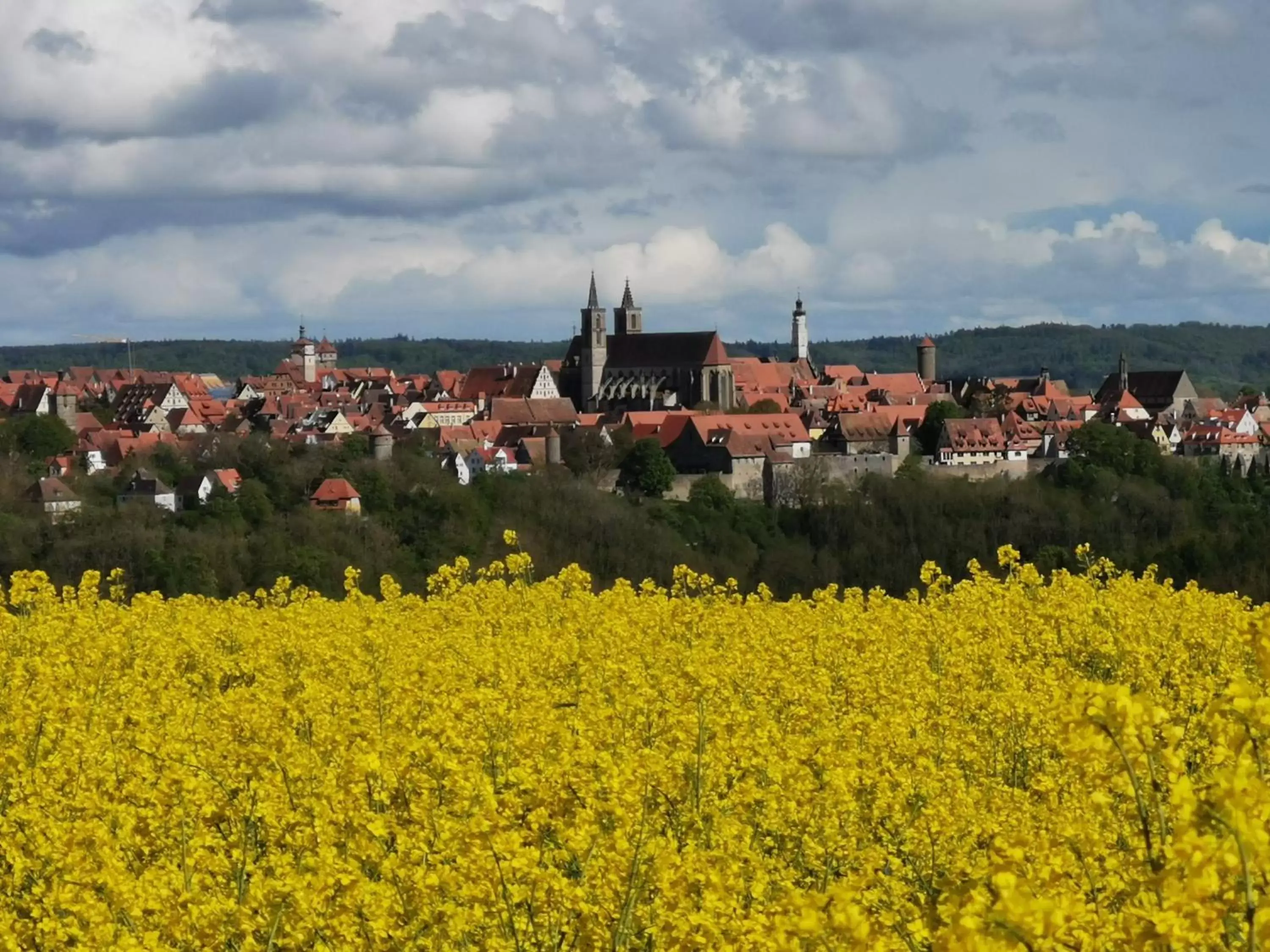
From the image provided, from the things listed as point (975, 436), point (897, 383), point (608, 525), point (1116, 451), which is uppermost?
point (897, 383)

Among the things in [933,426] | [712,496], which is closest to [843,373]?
[933,426]

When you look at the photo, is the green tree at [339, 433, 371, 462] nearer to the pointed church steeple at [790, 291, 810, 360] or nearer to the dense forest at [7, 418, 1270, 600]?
the dense forest at [7, 418, 1270, 600]

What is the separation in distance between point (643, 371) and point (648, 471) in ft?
143

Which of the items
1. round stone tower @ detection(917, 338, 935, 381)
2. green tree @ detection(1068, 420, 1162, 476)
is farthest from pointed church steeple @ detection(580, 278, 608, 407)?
green tree @ detection(1068, 420, 1162, 476)

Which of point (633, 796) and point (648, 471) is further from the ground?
point (633, 796)

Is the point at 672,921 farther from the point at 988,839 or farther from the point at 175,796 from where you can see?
the point at 175,796

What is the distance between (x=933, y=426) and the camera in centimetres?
8581

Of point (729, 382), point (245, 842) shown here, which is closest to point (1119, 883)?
point (245, 842)

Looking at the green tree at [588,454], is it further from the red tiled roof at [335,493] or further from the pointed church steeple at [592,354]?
the pointed church steeple at [592,354]

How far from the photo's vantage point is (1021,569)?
21.8 metres

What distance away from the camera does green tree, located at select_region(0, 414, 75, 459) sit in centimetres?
7681

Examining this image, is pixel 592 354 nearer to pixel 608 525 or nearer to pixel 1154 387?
pixel 1154 387

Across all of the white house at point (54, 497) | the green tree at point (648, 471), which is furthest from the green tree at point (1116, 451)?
the white house at point (54, 497)

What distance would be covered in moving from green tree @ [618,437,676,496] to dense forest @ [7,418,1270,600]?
134 cm
